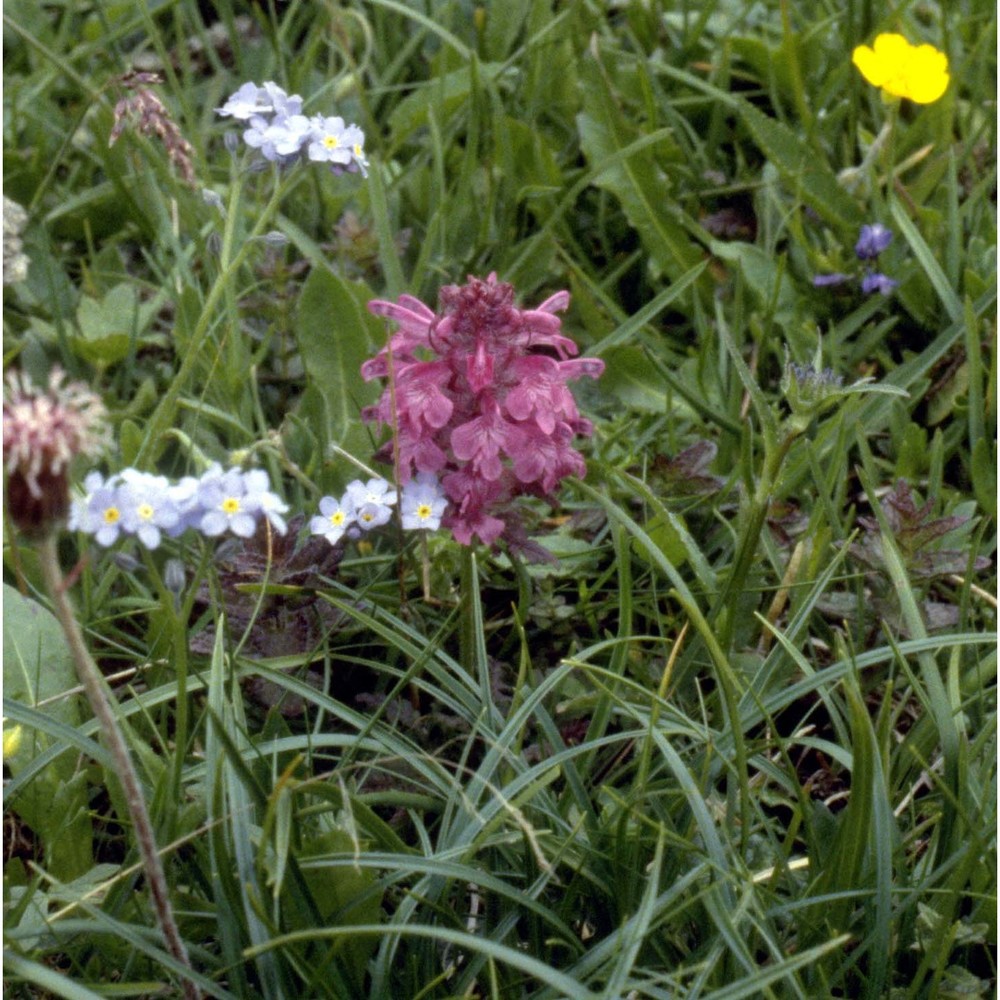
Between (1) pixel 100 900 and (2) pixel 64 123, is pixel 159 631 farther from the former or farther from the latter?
(2) pixel 64 123

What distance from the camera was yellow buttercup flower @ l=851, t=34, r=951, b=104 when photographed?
291 centimetres

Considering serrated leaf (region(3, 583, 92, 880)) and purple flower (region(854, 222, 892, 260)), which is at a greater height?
purple flower (region(854, 222, 892, 260))

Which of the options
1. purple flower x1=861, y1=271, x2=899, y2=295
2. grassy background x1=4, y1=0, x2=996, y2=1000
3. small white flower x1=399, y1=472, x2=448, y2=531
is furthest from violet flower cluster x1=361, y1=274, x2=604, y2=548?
purple flower x1=861, y1=271, x2=899, y2=295

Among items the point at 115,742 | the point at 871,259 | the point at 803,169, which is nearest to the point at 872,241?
the point at 871,259

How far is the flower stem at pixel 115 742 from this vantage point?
1.21m

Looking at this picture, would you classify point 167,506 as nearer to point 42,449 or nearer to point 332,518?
point 42,449

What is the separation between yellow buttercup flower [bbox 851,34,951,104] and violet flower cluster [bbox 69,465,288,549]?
204cm

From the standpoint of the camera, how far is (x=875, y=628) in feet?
7.36

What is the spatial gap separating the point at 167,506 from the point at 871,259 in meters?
1.92

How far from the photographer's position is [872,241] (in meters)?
2.81

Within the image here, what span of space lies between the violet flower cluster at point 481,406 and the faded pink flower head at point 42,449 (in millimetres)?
669

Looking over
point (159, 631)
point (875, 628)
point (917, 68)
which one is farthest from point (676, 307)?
point (159, 631)

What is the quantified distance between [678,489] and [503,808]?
882 millimetres

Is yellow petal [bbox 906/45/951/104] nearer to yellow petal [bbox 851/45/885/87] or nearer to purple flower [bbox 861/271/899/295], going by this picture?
yellow petal [bbox 851/45/885/87]
